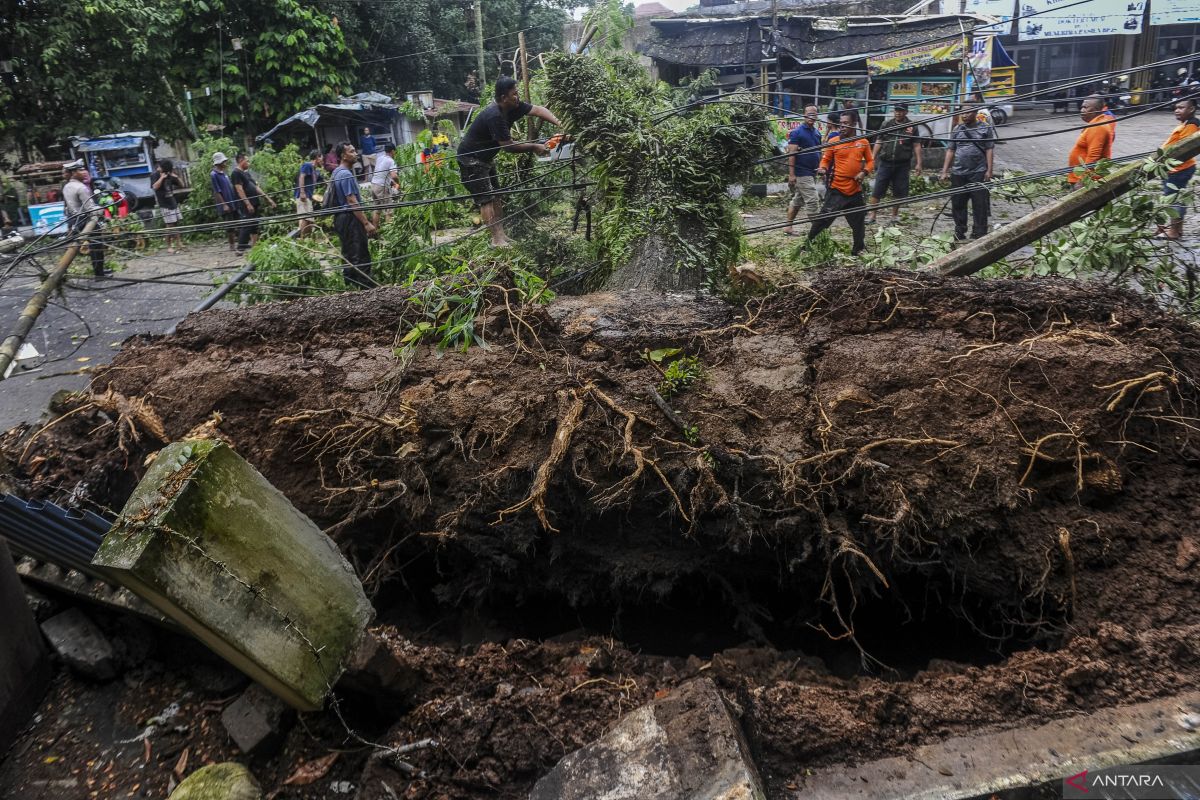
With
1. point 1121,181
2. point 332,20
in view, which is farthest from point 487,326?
point 332,20

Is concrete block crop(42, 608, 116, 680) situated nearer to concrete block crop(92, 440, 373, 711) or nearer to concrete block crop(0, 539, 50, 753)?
concrete block crop(0, 539, 50, 753)

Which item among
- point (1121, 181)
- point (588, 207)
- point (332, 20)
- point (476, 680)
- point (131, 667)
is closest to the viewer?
point (476, 680)

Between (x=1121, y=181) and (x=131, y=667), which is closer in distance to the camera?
(x=131, y=667)

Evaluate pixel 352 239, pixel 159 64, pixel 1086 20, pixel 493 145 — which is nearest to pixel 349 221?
pixel 352 239

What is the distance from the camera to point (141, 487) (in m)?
3.29

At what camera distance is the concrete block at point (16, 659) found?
4.00 metres

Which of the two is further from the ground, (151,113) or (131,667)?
(151,113)

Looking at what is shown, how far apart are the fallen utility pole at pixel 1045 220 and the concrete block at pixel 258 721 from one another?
4914 millimetres

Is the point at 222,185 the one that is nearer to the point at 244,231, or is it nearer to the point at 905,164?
the point at 244,231

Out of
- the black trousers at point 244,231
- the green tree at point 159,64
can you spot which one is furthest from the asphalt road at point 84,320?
the green tree at point 159,64

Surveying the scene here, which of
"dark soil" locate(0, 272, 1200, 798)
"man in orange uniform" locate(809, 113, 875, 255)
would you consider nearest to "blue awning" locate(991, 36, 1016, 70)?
"man in orange uniform" locate(809, 113, 875, 255)

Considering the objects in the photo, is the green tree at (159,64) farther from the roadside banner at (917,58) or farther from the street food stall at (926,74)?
the street food stall at (926,74)

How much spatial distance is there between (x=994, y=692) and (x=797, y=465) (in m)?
1.30

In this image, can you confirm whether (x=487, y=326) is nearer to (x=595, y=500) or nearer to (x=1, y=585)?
(x=595, y=500)
